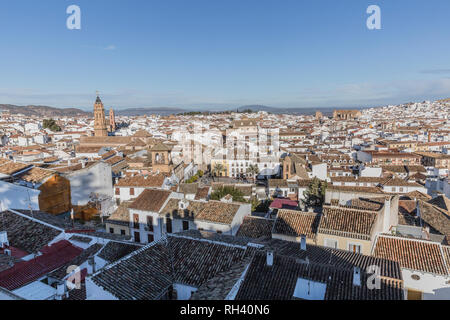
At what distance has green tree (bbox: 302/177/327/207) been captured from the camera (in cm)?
2793

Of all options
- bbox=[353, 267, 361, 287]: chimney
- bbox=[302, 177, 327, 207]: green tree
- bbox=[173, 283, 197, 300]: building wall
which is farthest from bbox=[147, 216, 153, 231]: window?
bbox=[302, 177, 327, 207]: green tree

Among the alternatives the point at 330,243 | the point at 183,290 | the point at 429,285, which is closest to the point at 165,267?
the point at 183,290

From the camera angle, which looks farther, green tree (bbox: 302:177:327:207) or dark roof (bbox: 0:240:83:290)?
green tree (bbox: 302:177:327:207)

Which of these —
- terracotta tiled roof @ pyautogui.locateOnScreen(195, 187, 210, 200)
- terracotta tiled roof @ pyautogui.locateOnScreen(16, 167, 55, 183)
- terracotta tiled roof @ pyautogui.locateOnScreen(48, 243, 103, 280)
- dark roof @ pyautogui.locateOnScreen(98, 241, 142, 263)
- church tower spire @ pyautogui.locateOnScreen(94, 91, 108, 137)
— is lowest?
terracotta tiled roof @ pyautogui.locateOnScreen(195, 187, 210, 200)

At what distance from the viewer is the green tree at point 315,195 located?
27928 millimetres

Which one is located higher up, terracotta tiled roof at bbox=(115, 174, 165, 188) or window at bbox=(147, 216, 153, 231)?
terracotta tiled roof at bbox=(115, 174, 165, 188)

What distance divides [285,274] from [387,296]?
8.06 feet

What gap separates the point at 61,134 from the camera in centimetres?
8162

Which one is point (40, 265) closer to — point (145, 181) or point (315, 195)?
point (145, 181)

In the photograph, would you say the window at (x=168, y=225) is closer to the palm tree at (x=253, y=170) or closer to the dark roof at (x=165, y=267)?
the dark roof at (x=165, y=267)

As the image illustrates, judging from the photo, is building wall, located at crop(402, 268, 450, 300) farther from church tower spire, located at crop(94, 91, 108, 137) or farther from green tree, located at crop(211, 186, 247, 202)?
church tower spire, located at crop(94, 91, 108, 137)

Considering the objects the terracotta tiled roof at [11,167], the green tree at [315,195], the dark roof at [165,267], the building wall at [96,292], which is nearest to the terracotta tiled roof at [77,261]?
the building wall at [96,292]

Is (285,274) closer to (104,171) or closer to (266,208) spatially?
(266,208)
